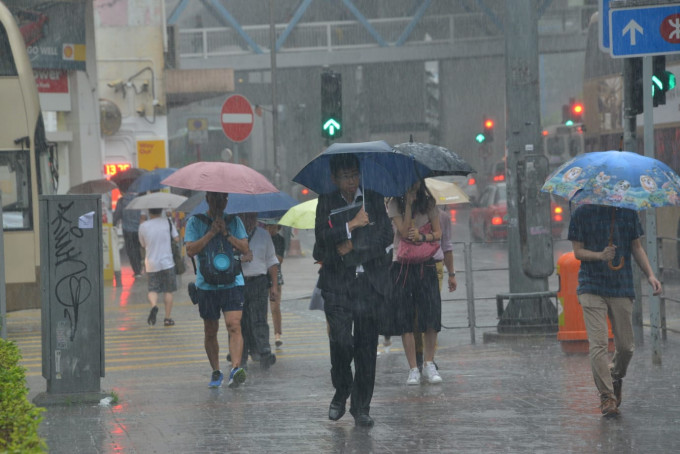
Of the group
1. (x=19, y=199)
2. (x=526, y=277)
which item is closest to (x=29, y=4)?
(x=19, y=199)

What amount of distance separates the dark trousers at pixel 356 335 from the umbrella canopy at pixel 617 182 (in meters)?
1.49

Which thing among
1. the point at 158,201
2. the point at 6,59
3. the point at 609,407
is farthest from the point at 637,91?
the point at 6,59

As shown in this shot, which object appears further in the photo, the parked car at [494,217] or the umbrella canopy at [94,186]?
the parked car at [494,217]

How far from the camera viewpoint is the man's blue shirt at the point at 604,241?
310 inches

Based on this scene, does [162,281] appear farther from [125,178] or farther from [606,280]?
[125,178]

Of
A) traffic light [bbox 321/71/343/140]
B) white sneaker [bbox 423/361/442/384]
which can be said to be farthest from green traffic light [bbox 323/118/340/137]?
white sneaker [bbox 423/361/442/384]

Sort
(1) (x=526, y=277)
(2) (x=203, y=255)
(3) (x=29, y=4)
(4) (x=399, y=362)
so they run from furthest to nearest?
(3) (x=29, y=4), (1) (x=526, y=277), (4) (x=399, y=362), (2) (x=203, y=255)

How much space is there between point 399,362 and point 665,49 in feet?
12.7

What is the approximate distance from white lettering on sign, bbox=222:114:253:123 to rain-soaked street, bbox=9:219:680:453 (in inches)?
330

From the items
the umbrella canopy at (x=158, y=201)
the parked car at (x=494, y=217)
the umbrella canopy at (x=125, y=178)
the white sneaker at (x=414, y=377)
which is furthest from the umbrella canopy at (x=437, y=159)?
the parked car at (x=494, y=217)

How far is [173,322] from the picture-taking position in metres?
15.3

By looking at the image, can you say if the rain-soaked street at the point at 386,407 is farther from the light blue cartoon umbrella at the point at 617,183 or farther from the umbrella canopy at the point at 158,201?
the umbrella canopy at the point at 158,201

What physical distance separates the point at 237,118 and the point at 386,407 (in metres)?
13.2

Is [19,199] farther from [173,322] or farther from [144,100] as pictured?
[144,100]
